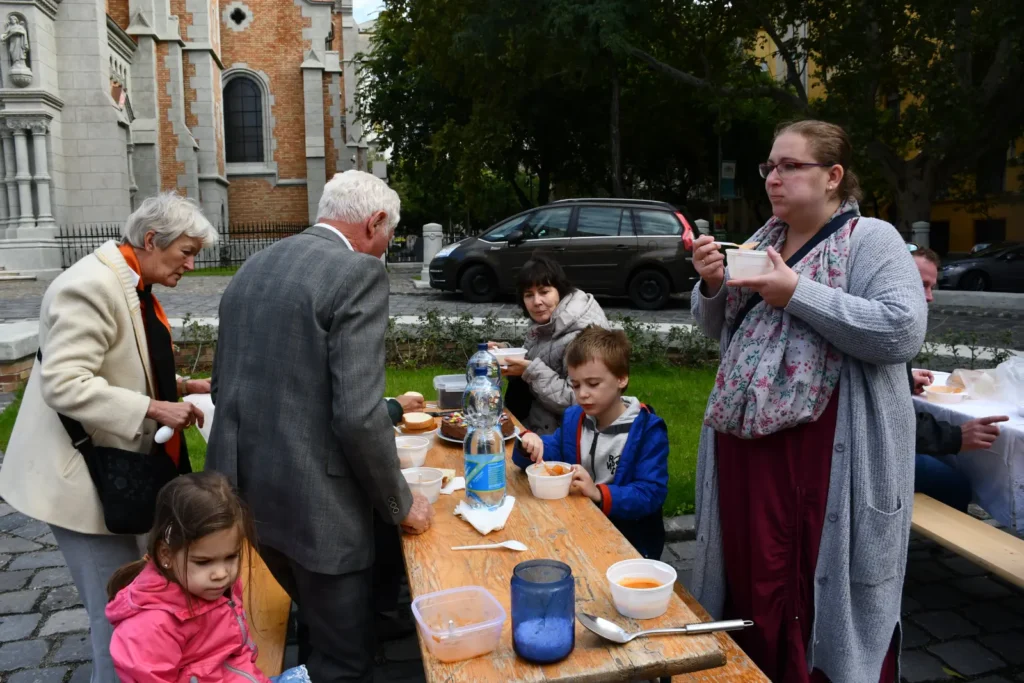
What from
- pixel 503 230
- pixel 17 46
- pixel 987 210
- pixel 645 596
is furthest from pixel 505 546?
pixel 987 210

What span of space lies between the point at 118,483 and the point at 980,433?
139 inches

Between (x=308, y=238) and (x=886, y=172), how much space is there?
19304 mm

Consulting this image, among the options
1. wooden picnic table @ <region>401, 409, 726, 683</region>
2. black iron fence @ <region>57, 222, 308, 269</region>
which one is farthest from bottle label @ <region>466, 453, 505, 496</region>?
black iron fence @ <region>57, 222, 308, 269</region>

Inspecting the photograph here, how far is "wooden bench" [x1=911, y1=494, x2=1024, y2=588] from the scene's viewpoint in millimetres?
3559

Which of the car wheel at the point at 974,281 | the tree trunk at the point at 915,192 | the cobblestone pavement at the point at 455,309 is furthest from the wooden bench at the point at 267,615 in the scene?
the car wheel at the point at 974,281

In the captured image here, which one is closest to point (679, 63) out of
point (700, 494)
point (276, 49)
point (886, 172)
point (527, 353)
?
point (886, 172)

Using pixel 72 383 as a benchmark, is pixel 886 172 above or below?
above

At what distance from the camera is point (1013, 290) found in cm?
1981

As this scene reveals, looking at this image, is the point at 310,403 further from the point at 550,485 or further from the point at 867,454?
the point at 867,454

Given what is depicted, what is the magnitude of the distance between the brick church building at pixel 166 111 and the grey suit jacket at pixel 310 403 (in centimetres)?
2160

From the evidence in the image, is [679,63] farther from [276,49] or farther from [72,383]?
[72,383]

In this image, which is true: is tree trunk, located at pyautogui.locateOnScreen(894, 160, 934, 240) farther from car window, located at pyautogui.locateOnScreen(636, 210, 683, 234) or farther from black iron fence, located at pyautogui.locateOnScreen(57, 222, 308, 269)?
black iron fence, located at pyautogui.locateOnScreen(57, 222, 308, 269)

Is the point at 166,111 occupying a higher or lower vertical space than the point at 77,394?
higher

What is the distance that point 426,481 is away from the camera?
3.14m
